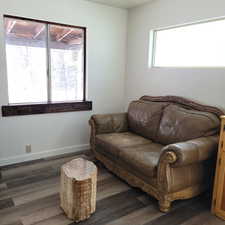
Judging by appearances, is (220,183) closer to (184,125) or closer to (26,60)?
(184,125)

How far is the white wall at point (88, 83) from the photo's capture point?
2.95 metres

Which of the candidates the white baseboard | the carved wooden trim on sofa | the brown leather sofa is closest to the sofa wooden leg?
the brown leather sofa

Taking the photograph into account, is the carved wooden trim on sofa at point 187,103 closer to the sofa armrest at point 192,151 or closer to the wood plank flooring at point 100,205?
the sofa armrest at point 192,151

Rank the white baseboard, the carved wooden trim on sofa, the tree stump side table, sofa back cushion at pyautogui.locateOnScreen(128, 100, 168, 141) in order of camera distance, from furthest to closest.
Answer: the white baseboard, sofa back cushion at pyautogui.locateOnScreen(128, 100, 168, 141), the carved wooden trim on sofa, the tree stump side table

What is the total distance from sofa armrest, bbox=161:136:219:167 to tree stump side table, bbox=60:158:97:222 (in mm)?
751

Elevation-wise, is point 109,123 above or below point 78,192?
above

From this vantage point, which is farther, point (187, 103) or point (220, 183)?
point (187, 103)

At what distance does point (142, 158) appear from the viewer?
230cm

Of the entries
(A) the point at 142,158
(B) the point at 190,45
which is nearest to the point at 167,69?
(B) the point at 190,45

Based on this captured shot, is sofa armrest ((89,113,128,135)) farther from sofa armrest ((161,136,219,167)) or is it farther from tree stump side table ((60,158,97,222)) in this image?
sofa armrest ((161,136,219,167))

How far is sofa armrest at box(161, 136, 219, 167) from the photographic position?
1.92 m

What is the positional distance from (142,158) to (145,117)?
34.3 inches

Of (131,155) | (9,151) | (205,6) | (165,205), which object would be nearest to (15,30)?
(9,151)

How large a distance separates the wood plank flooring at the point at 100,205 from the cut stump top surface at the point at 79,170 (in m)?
0.43
